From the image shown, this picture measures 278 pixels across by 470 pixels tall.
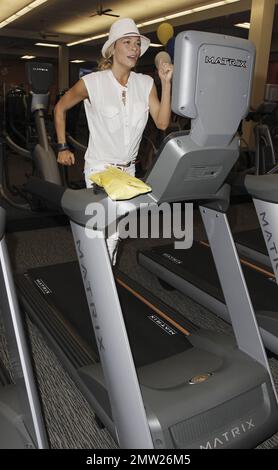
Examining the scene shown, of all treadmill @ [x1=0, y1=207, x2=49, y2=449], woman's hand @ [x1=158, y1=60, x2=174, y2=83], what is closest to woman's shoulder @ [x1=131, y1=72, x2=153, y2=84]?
woman's hand @ [x1=158, y1=60, x2=174, y2=83]

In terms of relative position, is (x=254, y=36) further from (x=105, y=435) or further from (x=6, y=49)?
(x=6, y=49)

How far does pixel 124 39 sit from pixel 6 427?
1.85 m

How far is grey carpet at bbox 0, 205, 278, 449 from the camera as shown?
5.40 feet

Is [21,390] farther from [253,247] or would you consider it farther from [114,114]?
[253,247]

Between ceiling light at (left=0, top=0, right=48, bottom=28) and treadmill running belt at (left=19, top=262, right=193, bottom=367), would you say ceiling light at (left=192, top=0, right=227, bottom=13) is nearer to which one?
ceiling light at (left=0, top=0, right=48, bottom=28)

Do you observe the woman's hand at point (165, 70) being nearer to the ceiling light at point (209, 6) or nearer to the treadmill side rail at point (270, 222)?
the treadmill side rail at point (270, 222)

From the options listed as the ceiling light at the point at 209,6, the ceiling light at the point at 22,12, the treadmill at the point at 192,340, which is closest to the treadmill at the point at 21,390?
the treadmill at the point at 192,340

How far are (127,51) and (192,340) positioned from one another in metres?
1.49

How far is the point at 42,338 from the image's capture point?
2320 millimetres

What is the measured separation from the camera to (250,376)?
5.22 feet

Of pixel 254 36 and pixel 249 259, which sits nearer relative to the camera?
pixel 249 259

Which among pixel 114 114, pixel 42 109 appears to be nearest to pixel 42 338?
pixel 114 114

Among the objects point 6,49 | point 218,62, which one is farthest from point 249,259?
point 6,49

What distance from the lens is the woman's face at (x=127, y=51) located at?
81.7 inches
